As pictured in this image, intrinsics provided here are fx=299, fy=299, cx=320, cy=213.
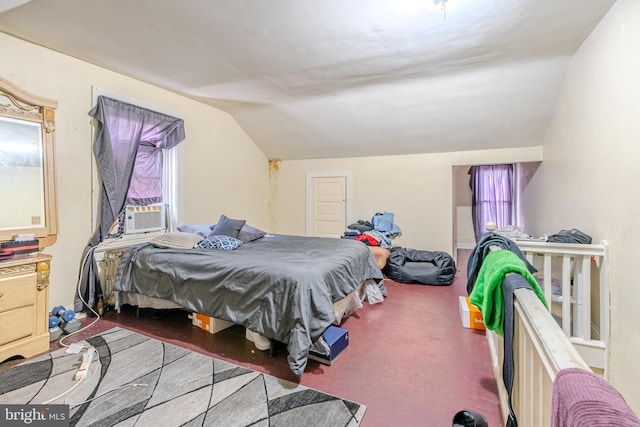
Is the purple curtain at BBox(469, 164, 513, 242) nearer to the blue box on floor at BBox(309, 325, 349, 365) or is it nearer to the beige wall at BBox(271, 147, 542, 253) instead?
the beige wall at BBox(271, 147, 542, 253)

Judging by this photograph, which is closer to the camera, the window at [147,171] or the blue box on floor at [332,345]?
the blue box on floor at [332,345]

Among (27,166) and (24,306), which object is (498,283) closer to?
(24,306)

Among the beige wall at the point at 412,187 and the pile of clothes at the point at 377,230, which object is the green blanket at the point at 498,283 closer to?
the pile of clothes at the point at 377,230

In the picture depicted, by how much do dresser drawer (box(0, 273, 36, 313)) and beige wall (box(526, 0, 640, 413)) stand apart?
411 cm

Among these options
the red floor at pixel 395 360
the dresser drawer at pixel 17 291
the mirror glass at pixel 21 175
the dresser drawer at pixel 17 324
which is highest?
the mirror glass at pixel 21 175

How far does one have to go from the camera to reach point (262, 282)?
2199mm

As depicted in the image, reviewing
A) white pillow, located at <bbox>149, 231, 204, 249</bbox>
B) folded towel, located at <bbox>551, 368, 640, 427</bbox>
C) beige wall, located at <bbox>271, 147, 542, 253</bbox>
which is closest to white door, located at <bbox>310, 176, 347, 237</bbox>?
beige wall, located at <bbox>271, 147, 542, 253</bbox>

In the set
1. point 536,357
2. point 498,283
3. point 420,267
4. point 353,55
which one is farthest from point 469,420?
point 420,267

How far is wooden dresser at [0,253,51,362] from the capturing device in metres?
2.13

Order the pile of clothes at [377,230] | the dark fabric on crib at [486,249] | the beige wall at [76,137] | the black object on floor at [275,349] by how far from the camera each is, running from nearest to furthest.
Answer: the dark fabric on crib at [486,249] → the black object on floor at [275,349] → the beige wall at [76,137] → the pile of clothes at [377,230]

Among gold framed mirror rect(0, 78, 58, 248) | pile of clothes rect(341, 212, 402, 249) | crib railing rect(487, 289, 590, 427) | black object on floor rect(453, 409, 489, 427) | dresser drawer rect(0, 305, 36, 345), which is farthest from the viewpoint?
pile of clothes rect(341, 212, 402, 249)

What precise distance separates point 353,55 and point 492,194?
5.08 meters

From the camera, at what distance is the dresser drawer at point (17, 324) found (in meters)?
2.12

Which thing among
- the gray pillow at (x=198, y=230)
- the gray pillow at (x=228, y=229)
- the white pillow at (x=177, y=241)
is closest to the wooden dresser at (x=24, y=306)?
the white pillow at (x=177, y=241)
